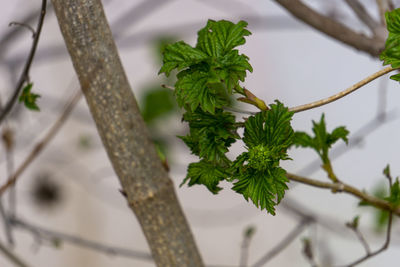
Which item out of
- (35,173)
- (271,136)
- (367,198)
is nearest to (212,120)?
(271,136)

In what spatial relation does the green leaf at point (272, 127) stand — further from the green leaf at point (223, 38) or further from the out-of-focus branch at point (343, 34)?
the out-of-focus branch at point (343, 34)

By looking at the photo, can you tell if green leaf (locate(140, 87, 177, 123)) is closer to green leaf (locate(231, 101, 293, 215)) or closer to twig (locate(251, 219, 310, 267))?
twig (locate(251, 219, 310, 267))

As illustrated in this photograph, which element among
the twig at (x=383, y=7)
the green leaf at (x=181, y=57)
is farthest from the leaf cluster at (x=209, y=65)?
the twig at (x=383, y=7)

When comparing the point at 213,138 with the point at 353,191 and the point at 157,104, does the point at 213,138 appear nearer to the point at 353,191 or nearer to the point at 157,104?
the point at 353,191

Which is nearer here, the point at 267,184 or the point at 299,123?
the point at 267,184

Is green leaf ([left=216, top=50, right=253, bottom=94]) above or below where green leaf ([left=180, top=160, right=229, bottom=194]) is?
above

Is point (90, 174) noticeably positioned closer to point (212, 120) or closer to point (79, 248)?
point (79, 248)

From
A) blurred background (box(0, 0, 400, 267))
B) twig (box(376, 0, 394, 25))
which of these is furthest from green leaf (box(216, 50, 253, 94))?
blurred background (box(0, 0, 400, 267))
